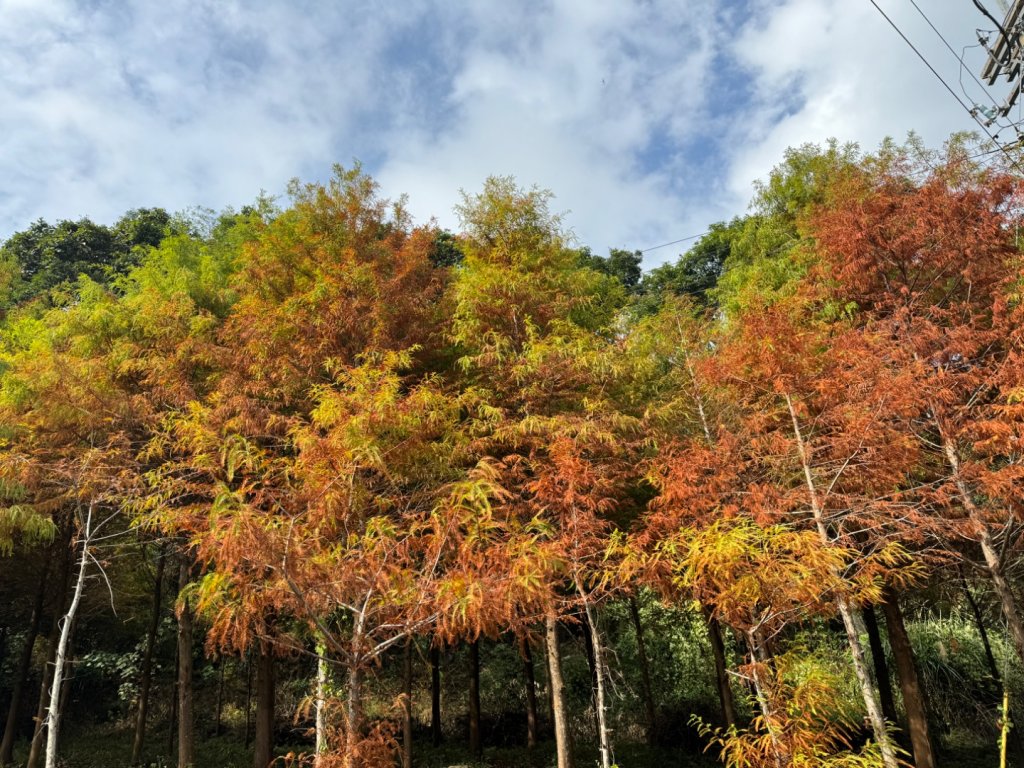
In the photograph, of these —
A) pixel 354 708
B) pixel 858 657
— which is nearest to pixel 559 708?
pixel 858 657

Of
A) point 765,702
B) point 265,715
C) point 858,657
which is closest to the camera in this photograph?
point 765,702

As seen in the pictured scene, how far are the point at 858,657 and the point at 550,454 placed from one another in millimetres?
3780

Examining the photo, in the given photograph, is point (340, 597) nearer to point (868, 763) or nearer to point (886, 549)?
point (868, 763)

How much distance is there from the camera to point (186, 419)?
820 cm

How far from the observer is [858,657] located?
5.83 m

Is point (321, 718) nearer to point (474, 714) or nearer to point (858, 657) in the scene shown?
point (858, 657)

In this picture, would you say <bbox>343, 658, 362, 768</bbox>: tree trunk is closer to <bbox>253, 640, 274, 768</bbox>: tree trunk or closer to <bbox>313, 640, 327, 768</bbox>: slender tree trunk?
<bbox>313, 640, 327, 768</bbox>: slender tree trunk

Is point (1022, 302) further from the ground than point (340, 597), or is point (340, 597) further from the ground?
point (1022, 302)

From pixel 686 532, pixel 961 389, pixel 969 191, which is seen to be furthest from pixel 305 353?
pixel 969 191

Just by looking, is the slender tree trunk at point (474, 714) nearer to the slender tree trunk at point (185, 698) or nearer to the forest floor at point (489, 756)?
the forest floor at point (489, 756)

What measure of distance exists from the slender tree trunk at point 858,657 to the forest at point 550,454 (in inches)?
1.9

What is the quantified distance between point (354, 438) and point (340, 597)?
2.10m

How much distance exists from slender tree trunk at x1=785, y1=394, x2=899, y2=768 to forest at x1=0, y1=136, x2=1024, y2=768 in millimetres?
48

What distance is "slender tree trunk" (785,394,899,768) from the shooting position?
17.1ft
